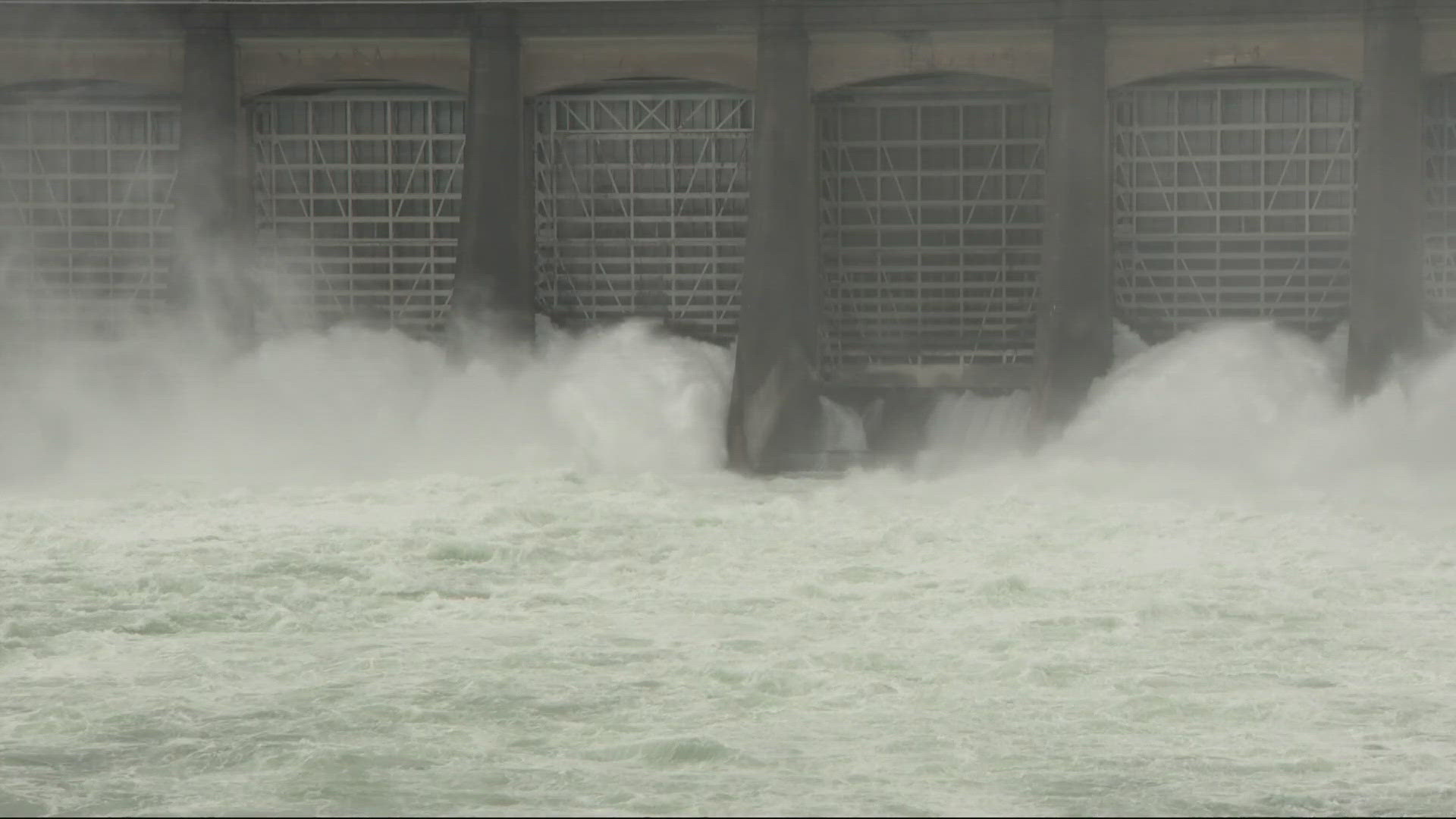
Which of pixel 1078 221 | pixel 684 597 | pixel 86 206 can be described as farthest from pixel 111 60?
pixel 684 597

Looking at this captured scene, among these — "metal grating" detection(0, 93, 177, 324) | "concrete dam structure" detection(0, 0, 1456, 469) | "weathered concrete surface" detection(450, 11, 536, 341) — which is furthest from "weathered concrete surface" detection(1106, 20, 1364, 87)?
"metal grating" detection(0, 93, 177, 324)

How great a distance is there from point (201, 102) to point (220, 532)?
8.12 metres

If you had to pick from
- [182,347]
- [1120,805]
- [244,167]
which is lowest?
[1120,805]

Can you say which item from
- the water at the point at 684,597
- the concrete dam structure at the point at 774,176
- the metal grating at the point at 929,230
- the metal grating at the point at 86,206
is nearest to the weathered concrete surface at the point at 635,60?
the concrete dam structure at the point at 774,176

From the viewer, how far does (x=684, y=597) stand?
18.3 metres

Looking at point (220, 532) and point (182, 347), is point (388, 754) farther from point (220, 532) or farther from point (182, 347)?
point (182, 347)

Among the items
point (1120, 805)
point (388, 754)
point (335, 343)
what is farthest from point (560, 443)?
point (1120, 805)

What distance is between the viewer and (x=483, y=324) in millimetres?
26609

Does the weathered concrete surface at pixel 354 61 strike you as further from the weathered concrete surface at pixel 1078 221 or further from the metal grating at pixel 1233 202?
the metal grating at pixel 1233 202

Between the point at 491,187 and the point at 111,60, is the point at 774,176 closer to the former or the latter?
the point at 491,187

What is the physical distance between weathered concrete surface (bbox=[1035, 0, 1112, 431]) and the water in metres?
0.61

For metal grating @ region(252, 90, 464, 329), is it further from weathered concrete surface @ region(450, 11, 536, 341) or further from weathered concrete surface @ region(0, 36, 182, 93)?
weathered concrete surface @ region(0, 36, 182, 93)

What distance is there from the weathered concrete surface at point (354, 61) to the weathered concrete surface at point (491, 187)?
1.75ft

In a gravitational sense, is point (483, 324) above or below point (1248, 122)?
below
